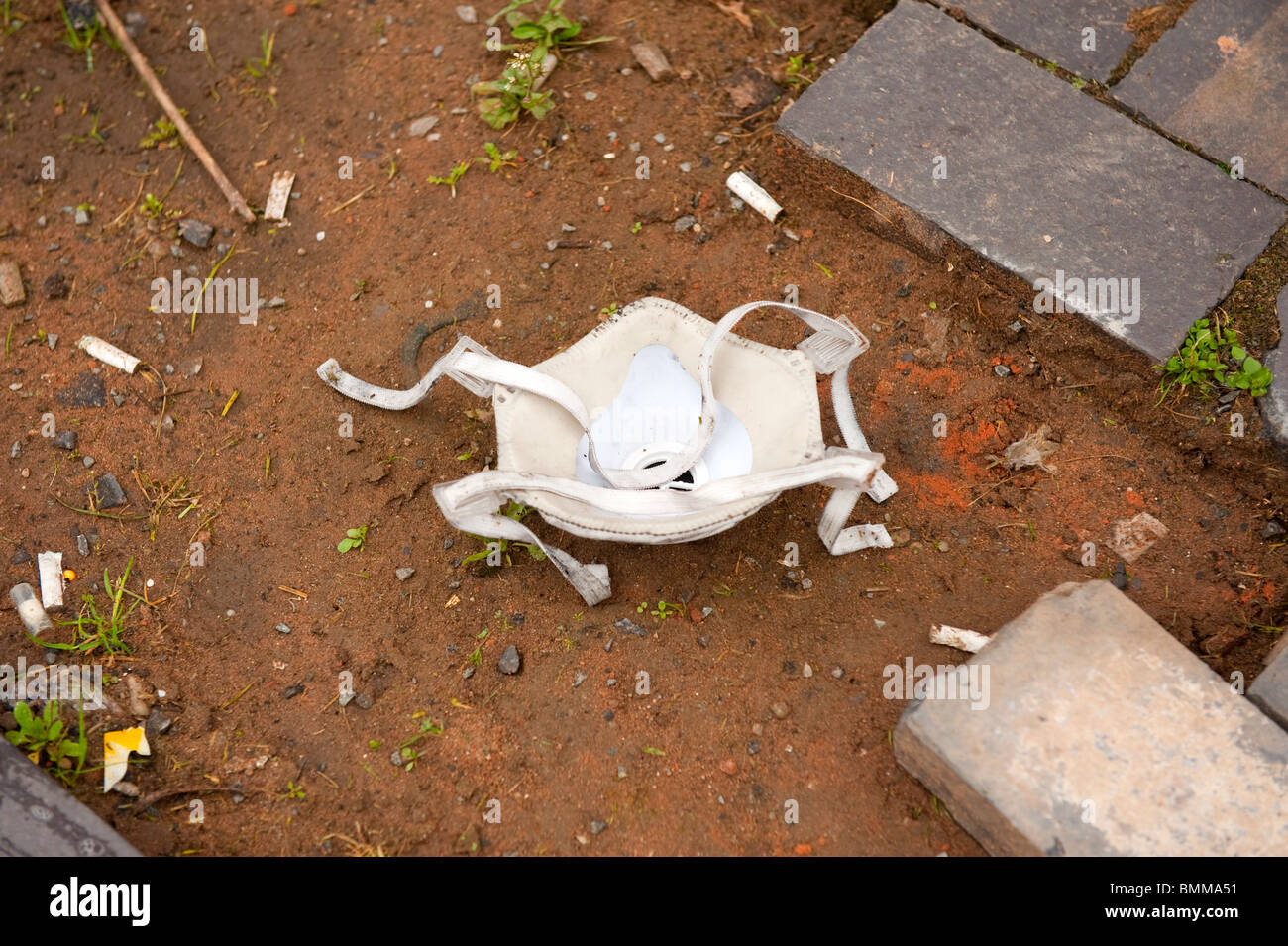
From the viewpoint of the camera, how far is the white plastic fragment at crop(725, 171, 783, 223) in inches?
115

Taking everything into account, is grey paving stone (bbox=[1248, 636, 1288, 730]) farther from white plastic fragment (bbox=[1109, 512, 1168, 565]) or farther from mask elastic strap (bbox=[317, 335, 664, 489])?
mask elastic strap (bbox=[317, 335, 664, 489])

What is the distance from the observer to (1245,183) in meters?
2.73

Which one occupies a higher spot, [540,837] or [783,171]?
[783,171]

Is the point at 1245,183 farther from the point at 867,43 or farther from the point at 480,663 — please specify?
the point at 480,663

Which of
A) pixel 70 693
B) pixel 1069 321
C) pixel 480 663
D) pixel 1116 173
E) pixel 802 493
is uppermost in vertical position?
pixel 1116 173

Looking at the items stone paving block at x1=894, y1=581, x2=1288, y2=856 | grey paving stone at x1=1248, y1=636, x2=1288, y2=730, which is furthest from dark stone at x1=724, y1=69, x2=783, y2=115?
grey paving stone at x1=1248, y1=636, x2=1288, y2=730

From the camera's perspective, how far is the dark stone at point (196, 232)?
121 inches

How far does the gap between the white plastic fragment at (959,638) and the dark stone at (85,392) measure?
2417 millimetres

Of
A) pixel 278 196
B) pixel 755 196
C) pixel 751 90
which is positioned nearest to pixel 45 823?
pixel 278 196

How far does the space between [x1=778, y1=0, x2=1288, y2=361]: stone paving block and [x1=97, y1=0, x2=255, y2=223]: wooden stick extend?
1.75m

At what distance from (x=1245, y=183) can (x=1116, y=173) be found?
1.18 ft

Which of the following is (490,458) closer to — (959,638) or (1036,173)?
(959,638)

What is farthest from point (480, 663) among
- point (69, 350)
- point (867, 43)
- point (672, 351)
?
point (867, 43)

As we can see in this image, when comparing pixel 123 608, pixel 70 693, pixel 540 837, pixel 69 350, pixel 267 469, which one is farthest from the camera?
pixel 69 350
